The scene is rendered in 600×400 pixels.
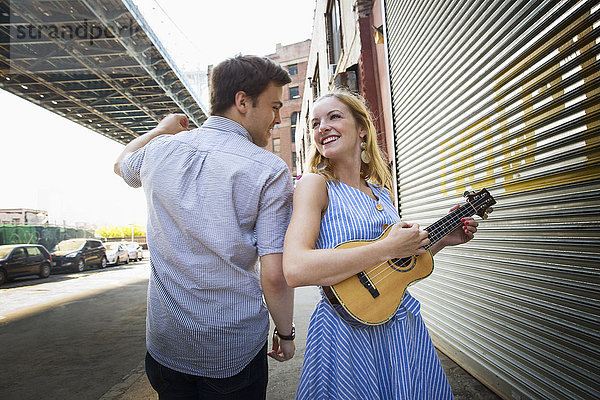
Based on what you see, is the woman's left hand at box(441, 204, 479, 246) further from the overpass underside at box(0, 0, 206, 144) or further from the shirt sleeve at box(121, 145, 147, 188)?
the overpass underside at box(0, 0, 206, 144)

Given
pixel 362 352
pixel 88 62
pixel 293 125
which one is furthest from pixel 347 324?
pixel 293 125

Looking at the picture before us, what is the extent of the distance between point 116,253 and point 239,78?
2582 centimetres

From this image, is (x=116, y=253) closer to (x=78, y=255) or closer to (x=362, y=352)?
(x=78, y=255)

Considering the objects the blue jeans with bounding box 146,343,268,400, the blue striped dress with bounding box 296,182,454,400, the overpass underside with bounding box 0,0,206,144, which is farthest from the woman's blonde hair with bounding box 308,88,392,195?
the overpass underside with bounding box 0,0,206,144

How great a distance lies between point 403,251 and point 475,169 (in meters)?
2.18

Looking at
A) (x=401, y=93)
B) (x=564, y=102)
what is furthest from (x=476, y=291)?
(x=401, y=93)

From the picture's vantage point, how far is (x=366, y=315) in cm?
142

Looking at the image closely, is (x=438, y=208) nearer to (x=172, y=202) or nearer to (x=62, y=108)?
(x=172, y=202)

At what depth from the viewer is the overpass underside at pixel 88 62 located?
12.7 m

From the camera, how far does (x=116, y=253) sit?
23.8 m

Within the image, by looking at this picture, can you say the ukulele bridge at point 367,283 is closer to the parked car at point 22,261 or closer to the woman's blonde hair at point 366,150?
the woman's blonde hair at point 366,150

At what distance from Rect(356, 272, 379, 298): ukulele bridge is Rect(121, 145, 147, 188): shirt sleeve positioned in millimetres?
1116

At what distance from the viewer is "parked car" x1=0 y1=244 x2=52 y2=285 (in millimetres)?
14172

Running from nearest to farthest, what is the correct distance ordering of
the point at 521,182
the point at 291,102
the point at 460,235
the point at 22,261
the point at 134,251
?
the point at 460,235, the point at 521,182, the point at 22,261, the point at 134,251, the point at 291,102
